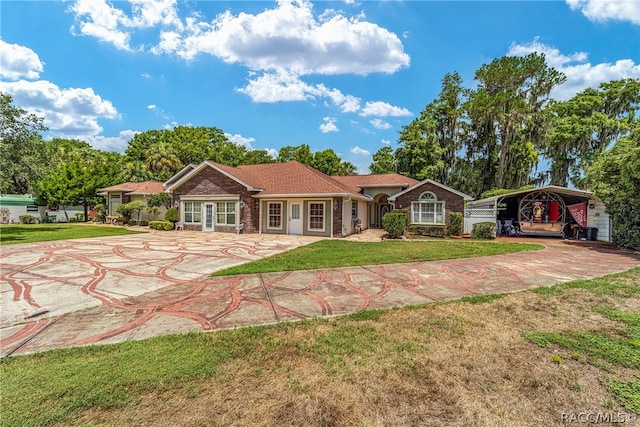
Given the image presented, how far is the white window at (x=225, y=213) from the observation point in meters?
18.0

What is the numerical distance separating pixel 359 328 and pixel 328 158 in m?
34.2

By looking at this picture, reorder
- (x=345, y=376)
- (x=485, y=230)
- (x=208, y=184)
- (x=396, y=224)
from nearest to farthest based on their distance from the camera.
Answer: (x=345, y=376)
(x=396, y=224)
(x=485, y=230)
(x=208, y=184)

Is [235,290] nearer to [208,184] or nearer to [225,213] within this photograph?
[225,213]

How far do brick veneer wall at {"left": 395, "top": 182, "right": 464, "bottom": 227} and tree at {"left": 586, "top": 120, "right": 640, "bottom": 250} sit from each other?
5.89 meters

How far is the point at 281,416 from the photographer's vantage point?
2172 mm

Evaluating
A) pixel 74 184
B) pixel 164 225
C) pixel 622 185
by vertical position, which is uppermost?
pixel 74 184

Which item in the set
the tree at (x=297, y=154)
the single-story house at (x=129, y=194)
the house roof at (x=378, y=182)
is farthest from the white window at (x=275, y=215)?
the tree at (x=297, y=154)

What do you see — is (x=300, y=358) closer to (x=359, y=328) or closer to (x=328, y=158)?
(x=359, y=328)

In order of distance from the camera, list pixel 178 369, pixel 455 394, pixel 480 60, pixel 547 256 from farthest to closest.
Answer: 1. pixel 480 60
2. pixel 547 256
3. pixel 178 369
4. pixel 455 394

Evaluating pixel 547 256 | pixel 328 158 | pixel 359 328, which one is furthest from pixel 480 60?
pixel 359 328

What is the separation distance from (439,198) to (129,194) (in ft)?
84.0

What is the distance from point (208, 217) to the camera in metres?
18.7

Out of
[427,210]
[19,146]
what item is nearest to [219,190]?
[19,146]

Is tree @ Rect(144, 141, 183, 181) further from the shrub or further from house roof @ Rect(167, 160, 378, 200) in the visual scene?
house roof @ Rect(167, 160, 378, 200)
